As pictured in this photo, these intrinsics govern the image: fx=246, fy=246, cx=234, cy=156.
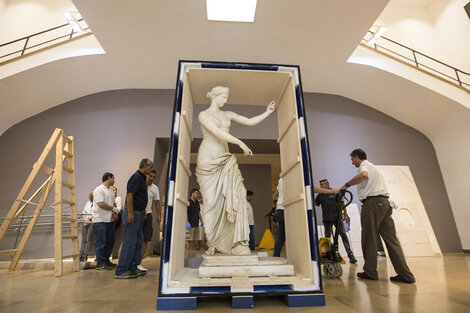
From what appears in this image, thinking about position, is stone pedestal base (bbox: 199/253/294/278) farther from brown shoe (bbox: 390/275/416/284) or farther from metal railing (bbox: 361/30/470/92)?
metal railing (bbox: 361/30/470/92)

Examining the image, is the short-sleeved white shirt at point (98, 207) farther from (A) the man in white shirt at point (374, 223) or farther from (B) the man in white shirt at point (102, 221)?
(A) the man in white shirt at point (374, 223)

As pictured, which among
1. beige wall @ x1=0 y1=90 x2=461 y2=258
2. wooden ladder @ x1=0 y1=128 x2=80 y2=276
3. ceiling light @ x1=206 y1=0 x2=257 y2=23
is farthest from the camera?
beige wall @ x1=0 y1=90 x2=461 y2=258

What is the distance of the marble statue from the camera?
7.91 feet

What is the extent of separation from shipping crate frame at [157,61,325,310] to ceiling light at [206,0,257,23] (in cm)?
260

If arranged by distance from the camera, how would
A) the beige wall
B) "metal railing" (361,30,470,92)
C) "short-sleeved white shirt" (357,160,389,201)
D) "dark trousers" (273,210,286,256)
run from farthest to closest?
"metal railing" (361,30,470,92) < the beige wall < "dark trousers" (273,210,286,256) < "short-sleeved white shirt" (357,160,389,201)

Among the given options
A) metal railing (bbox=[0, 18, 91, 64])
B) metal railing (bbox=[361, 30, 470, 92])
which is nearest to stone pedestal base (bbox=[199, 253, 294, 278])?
metal railing (bbox=[361, 30, 470, 92])

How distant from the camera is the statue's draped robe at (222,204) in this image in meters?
2.43

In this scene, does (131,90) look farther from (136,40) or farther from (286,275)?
(286,275)

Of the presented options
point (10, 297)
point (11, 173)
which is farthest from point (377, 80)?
point (11, 173)

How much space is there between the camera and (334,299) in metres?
2.00

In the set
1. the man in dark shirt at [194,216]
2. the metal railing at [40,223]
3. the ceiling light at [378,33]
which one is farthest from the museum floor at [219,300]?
the ceiling light at [378,33]

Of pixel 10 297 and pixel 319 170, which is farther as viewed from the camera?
pixel 319 170

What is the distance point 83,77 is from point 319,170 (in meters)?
6.32

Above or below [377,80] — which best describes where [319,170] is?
below
